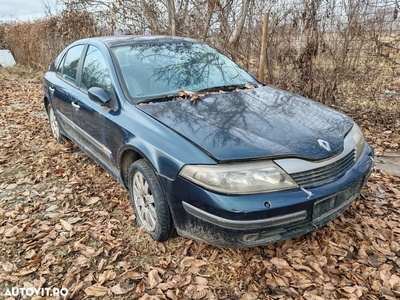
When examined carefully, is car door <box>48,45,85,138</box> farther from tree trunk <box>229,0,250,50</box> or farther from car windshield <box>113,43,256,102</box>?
tree trunk <box>229,0,250,50</box>

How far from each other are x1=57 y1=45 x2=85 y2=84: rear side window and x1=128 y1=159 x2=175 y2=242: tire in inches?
70.4

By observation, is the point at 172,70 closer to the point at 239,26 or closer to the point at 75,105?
the point at 75,105

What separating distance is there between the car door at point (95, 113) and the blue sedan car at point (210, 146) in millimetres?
14

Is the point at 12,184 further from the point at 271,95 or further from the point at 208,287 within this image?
the point at 271,95

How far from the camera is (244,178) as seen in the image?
1.95 metres

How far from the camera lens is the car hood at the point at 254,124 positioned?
205 cm

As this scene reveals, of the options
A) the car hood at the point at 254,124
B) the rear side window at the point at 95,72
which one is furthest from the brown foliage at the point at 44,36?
the car hood at the point at 254,124

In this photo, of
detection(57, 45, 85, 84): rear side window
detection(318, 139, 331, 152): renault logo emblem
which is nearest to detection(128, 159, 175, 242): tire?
detection(318, 139, 331, 152): renault logo emblem

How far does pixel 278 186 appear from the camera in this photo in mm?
1965

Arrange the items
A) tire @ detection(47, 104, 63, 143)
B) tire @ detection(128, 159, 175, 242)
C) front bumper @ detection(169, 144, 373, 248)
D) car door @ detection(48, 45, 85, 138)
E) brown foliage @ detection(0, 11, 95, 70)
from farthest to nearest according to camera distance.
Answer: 1. brown foliage @ detection(0, 11, 95, 70)
2. tire @ detection(47, 104, 63, 143)
3. car door @ detection(48, 45, 85, 138)
4. tire @ detection(128, 159, 175, 242)
5. front bumper @ detection(169, 144, 373, 248)

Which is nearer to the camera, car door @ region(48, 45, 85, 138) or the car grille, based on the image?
the car grille

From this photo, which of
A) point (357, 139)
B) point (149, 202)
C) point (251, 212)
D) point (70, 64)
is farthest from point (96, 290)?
point (70, 64)

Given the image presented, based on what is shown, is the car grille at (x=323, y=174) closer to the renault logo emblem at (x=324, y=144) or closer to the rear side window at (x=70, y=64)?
the renault logo emblem at (x=324, y=144)

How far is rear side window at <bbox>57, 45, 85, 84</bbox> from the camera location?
379 centimetres
